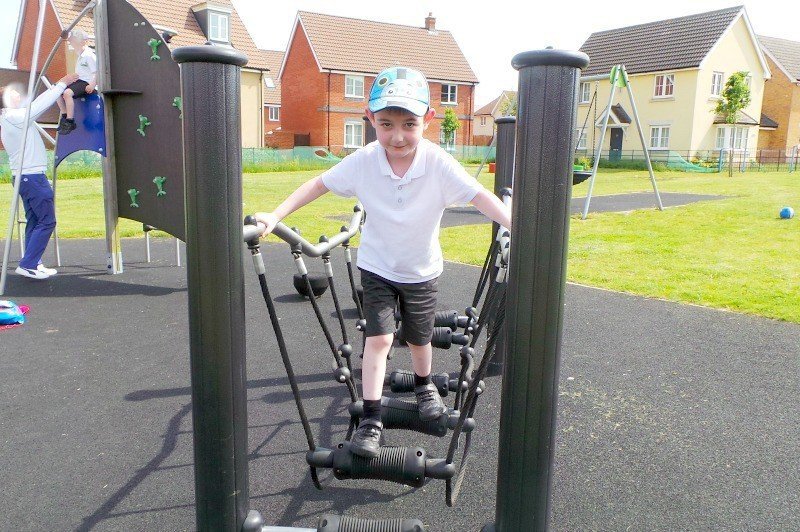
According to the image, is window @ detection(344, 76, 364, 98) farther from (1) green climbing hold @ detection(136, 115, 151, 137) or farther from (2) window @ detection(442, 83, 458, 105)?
(1) green climbing hold @ detection(136, 115, 151, 137)

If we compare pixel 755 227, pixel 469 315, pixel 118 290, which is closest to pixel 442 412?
pixel 469 315

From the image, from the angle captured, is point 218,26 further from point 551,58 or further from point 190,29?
point 551,58

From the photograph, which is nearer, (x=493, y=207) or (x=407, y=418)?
(x=493, y=207)

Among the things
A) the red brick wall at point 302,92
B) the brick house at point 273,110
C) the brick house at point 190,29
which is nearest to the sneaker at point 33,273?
the brick house at point 190,29

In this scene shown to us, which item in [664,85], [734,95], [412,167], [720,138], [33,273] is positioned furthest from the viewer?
[720,138]

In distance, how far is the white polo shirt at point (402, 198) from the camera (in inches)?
106

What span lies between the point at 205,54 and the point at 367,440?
1497mm

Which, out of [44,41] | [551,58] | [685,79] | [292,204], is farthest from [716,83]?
[551,58]

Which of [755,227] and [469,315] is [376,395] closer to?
[469,315]

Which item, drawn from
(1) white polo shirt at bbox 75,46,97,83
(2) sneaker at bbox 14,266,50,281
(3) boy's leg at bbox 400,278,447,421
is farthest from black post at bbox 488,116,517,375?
(2) sneaker at bbox 14,266,50,281

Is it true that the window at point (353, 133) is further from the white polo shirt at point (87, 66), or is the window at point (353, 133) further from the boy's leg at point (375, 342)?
the boy's leg at point (375, 342)

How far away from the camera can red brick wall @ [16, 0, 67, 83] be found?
98.9 ft

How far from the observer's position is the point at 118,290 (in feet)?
20.7

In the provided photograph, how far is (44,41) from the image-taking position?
3228 cm
